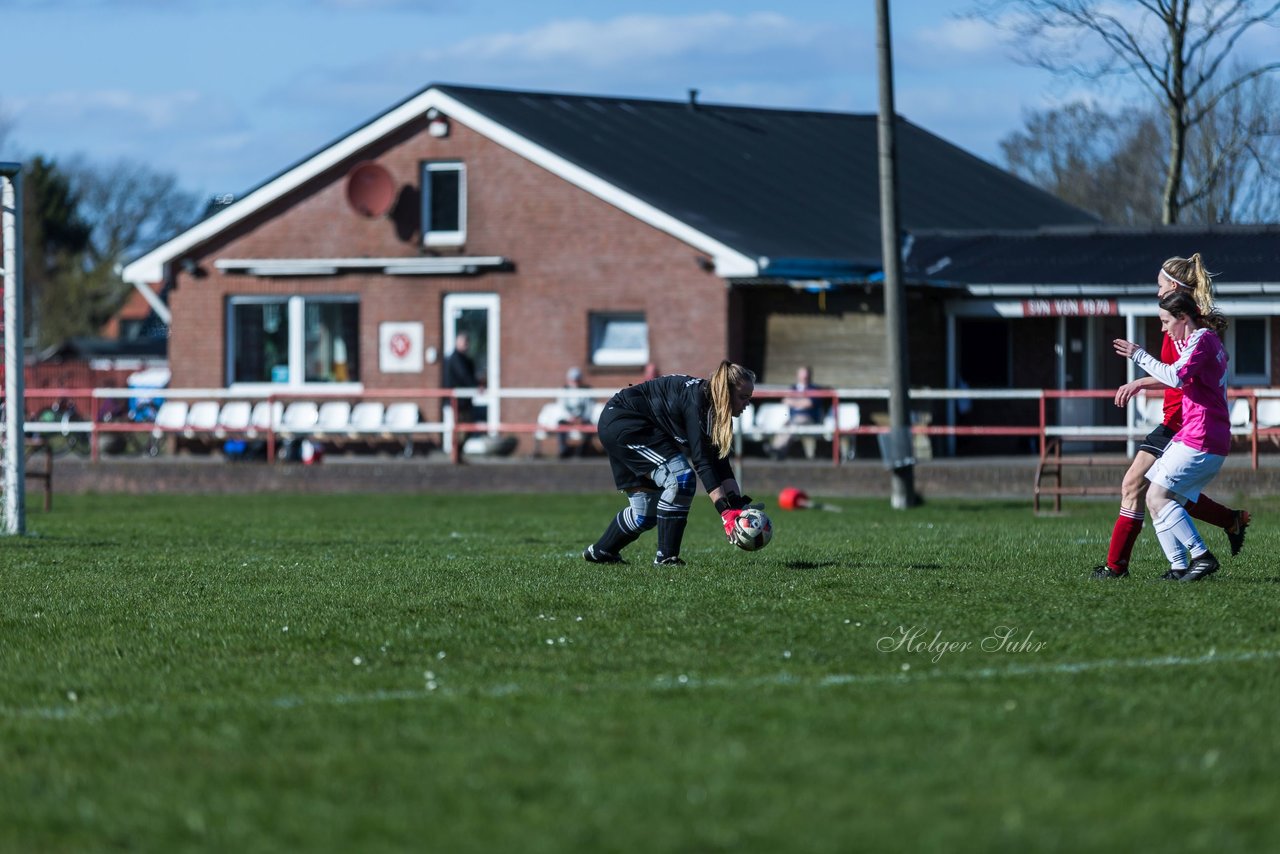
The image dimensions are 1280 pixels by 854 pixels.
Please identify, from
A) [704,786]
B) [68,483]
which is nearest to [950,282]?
[68,483]

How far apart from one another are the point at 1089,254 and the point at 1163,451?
20797 mm

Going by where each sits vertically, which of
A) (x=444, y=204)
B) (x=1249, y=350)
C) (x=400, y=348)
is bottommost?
(x=1249, y=350)

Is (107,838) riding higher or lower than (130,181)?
lower

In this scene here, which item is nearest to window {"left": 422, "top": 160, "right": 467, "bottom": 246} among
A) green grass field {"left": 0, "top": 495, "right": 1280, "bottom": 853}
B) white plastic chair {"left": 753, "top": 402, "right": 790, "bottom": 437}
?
white plastic chair {"left": 753, "top": 402, "right": 790, "bottom": 437}

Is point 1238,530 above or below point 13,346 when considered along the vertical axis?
below

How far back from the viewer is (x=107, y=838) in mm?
5242

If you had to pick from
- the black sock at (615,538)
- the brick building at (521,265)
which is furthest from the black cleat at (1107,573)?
the brick building at (521,265)

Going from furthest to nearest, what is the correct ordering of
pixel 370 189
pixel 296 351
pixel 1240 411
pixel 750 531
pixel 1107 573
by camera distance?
pixel 296 351 → pixel 370 189 → pixel 1240 411 → pixel 750 531 → pixel 1107 573

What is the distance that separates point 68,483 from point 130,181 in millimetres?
61221

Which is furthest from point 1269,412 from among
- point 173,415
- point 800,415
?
point 173,415

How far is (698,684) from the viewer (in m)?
7.45

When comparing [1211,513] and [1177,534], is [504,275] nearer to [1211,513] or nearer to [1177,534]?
[1211,513]

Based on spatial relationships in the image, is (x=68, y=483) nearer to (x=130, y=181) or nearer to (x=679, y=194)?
(x=679, y=194)

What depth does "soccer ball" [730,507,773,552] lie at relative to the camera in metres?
11.4
